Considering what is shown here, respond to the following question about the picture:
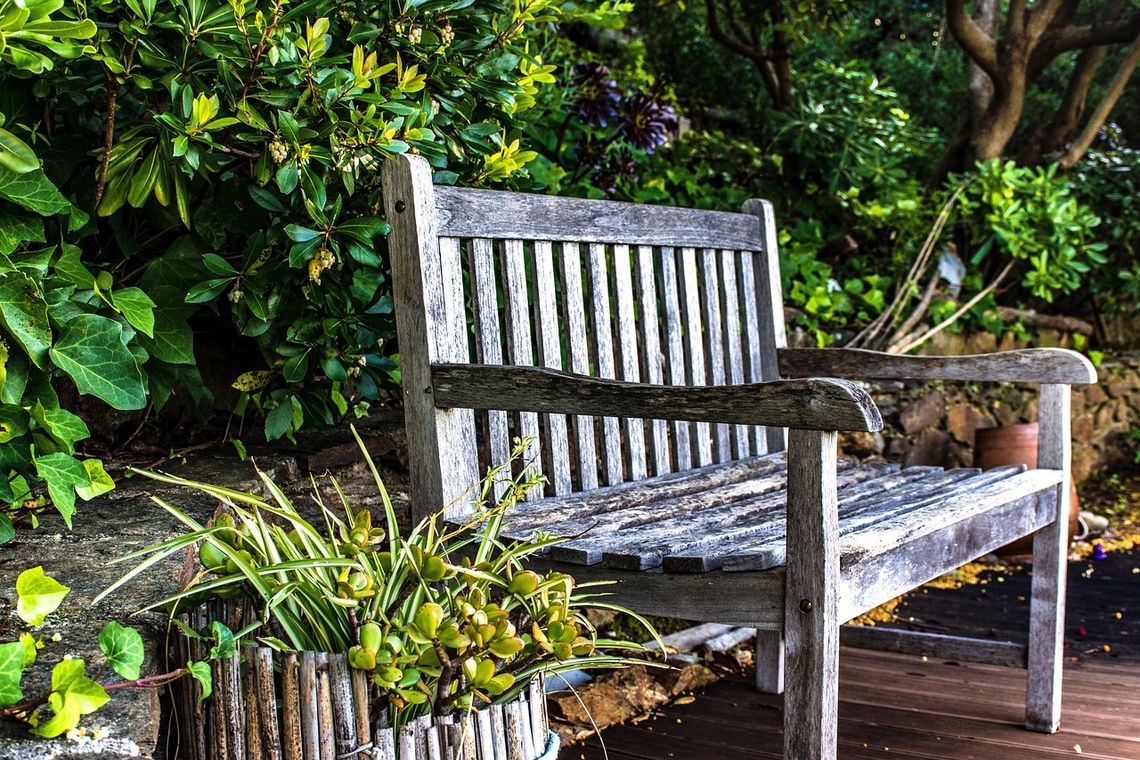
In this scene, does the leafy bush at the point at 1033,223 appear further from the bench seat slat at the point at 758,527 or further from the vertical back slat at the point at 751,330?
the bench seat slat at the point at 758,527

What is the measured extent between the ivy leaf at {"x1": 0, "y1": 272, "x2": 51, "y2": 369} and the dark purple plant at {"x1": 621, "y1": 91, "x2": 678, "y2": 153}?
2245 mm

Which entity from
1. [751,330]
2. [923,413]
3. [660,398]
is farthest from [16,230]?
[923,413]

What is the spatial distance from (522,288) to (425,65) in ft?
1.46

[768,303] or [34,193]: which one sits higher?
[34,193]

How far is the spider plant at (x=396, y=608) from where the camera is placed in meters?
1.17

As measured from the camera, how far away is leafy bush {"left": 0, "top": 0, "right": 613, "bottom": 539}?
1.43m

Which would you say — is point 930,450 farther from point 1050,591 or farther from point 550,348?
point 550,348

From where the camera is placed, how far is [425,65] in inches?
74.5

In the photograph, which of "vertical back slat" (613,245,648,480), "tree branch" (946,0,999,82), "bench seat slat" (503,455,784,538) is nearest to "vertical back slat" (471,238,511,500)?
"bench seat slat" (503,455,784,538)

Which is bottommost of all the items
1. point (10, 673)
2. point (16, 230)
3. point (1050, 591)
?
point (1050, 591)

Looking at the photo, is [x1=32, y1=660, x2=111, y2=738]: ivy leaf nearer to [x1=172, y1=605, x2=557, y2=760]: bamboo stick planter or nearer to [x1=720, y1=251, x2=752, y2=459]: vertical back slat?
[x1=172, y1=605, x2=557, y2=760]: bamboo stick planter

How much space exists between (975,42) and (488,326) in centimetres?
375

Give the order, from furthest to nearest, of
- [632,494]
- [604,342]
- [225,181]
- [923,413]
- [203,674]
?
[923,413], [604,342], [632,494], [225,181], [203,674]

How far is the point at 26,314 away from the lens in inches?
54.4
